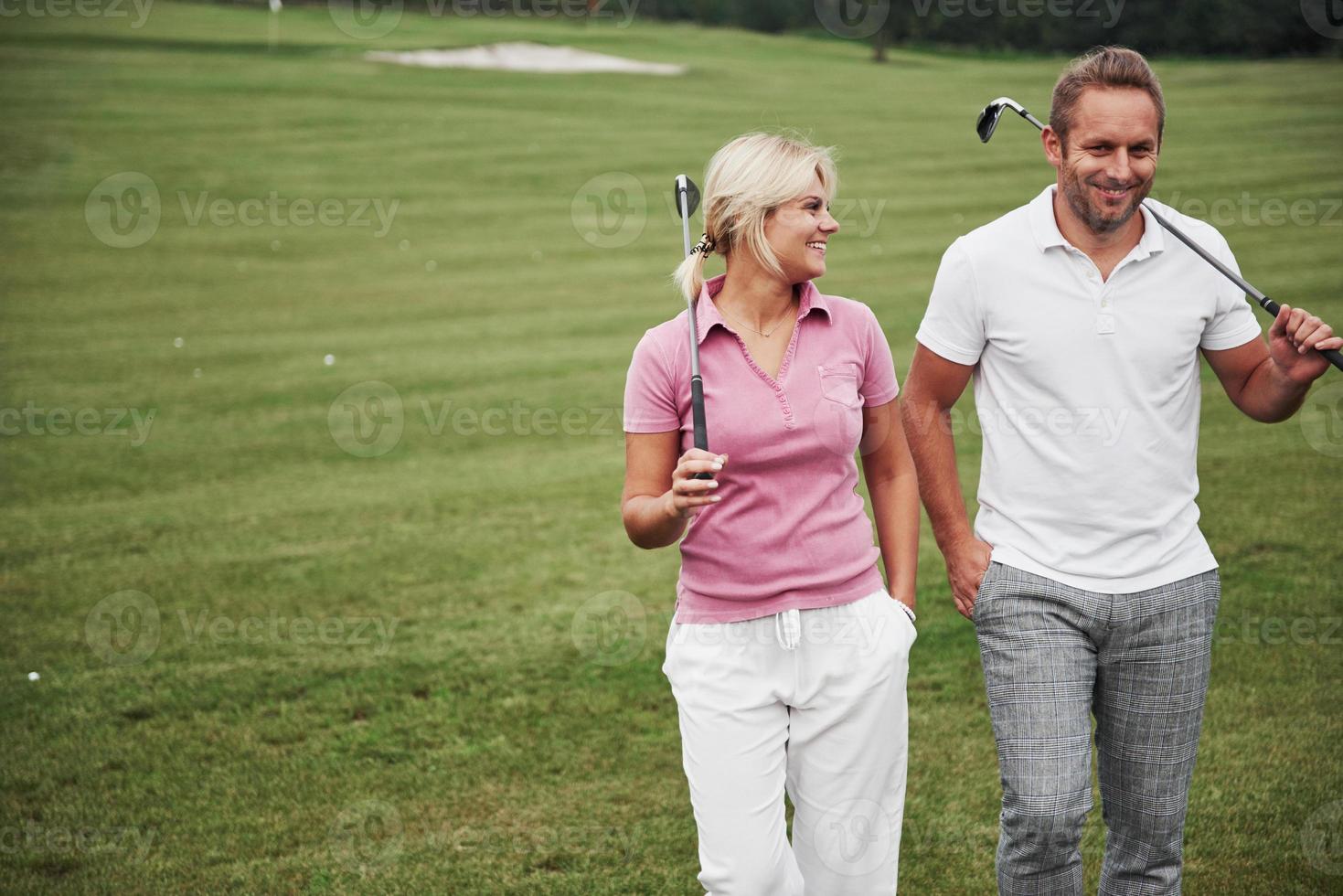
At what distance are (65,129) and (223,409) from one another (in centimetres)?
1695

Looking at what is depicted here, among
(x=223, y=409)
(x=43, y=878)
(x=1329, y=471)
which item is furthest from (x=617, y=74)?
(x=43, y=878)

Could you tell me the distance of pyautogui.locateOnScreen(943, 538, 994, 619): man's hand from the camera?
3.57 meters

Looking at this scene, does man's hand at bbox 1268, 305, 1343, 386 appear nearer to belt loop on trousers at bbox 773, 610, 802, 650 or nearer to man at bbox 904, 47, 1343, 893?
man at bbox 904, 47, 1343, 893
